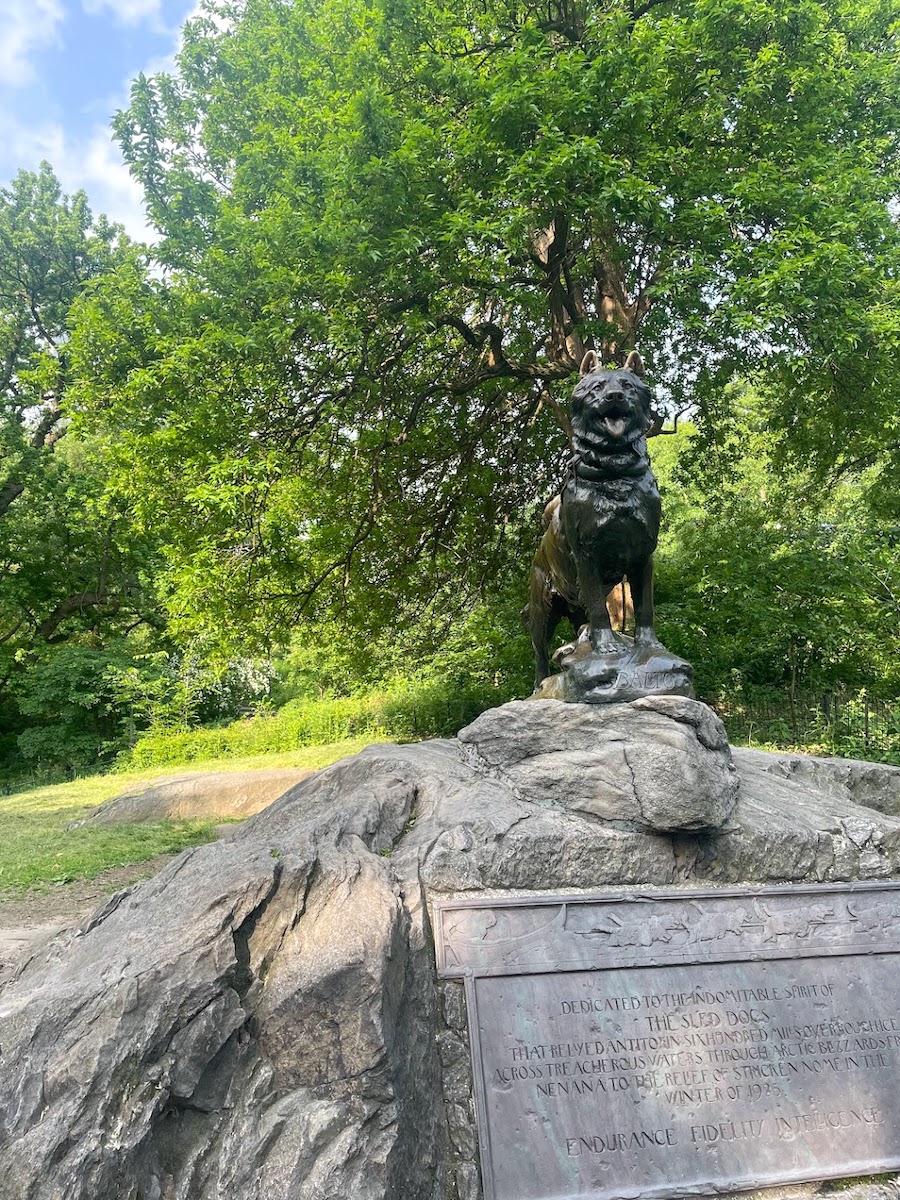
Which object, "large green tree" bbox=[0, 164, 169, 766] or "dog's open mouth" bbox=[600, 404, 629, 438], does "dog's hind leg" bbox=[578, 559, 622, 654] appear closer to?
"dog's open mouth" bbox=[600, 404, 629, 438]

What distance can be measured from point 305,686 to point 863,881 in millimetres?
19483

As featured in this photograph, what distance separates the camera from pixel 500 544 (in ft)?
35.3

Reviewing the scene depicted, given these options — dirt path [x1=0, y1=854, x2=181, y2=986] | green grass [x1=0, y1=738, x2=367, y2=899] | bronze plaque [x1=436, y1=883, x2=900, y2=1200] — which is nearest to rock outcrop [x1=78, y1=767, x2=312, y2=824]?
green grass [x1=0, y1=738, x2=367, y2=899]

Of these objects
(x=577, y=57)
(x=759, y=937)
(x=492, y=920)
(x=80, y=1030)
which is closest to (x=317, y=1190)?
(x=80, y=1030)

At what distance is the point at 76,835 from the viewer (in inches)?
342

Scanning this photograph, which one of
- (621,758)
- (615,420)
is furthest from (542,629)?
(621,758)

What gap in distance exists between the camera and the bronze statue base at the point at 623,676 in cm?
408

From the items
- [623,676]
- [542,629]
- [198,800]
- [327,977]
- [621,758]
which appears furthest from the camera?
[198,800]

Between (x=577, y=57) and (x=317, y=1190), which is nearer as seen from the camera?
(x=317, y=1190)

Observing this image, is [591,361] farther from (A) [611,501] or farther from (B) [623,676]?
(B) [623,676]

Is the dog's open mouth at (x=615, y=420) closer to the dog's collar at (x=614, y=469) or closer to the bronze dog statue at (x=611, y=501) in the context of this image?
the bronze dog statue at (x=611, y=501)

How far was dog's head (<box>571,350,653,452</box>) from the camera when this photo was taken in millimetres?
4156

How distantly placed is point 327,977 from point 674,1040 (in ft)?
4.35

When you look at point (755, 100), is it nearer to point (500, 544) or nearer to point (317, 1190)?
point (500, 544)
